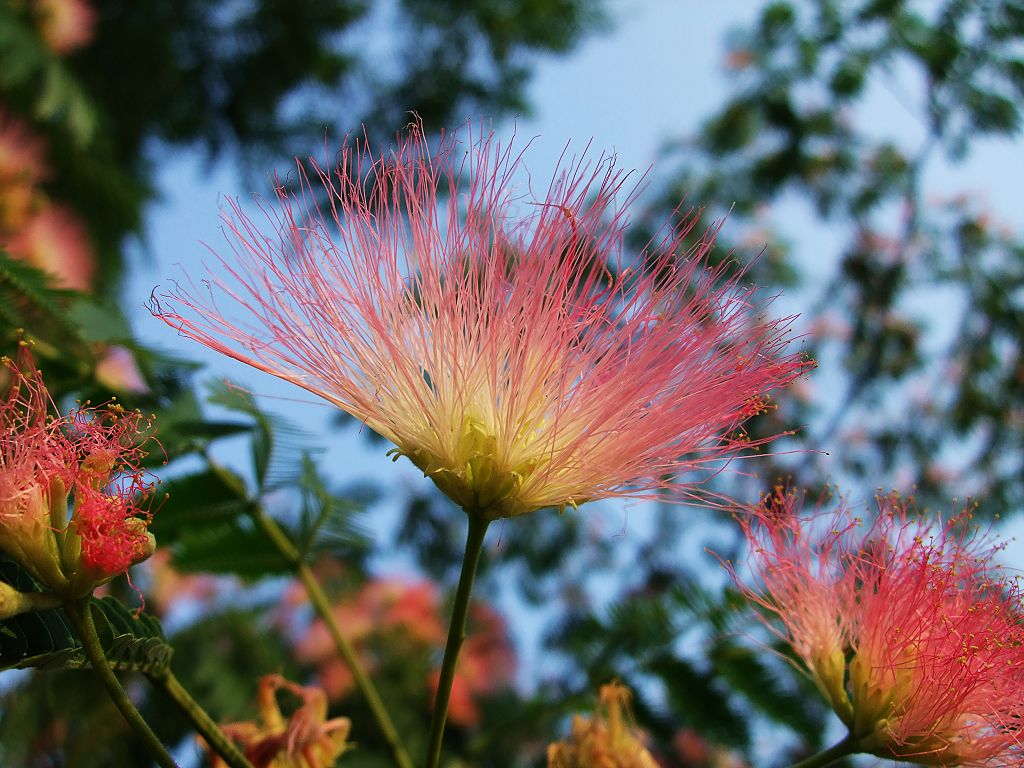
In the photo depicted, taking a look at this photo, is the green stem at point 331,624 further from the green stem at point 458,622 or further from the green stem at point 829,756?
the green stem at point 829,756

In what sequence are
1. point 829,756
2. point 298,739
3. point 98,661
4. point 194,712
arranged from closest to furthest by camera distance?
point 98,661, point 194,712, point 829,756, point 298,739

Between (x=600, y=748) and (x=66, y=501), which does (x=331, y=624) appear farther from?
(x=66, y=501)

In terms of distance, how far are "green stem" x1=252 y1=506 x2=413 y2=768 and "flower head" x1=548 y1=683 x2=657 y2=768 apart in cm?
35

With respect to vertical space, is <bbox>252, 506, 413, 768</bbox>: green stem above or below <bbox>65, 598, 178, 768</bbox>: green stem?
above

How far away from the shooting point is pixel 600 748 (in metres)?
1.69

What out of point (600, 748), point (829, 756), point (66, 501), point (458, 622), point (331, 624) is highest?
point (331, 624)

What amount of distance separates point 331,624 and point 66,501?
95 centimetres

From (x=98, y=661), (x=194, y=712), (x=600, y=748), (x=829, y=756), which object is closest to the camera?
(x=98, y=661)

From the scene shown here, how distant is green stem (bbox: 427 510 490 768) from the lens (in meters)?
1.25

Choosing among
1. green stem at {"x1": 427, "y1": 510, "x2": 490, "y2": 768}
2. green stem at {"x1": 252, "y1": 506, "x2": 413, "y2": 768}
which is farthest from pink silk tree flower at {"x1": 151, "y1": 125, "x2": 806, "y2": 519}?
green stem at {"x1": 252, "y1": 506, "x2": 413, "y2": 768}

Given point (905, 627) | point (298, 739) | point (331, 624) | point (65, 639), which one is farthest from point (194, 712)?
point (905, 627)

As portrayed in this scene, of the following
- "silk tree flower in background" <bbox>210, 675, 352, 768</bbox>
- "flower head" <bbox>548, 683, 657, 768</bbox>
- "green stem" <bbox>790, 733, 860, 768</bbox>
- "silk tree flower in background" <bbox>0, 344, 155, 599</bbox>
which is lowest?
"green stem" <bbox>790, 733, 860, 768</bbox>

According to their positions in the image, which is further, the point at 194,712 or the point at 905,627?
the point at 905,627

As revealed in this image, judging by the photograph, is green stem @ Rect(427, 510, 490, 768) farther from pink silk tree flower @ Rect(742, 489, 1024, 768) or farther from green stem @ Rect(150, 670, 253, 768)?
pink silk tree flower @ Rect(742, 489, 1024, 768)
